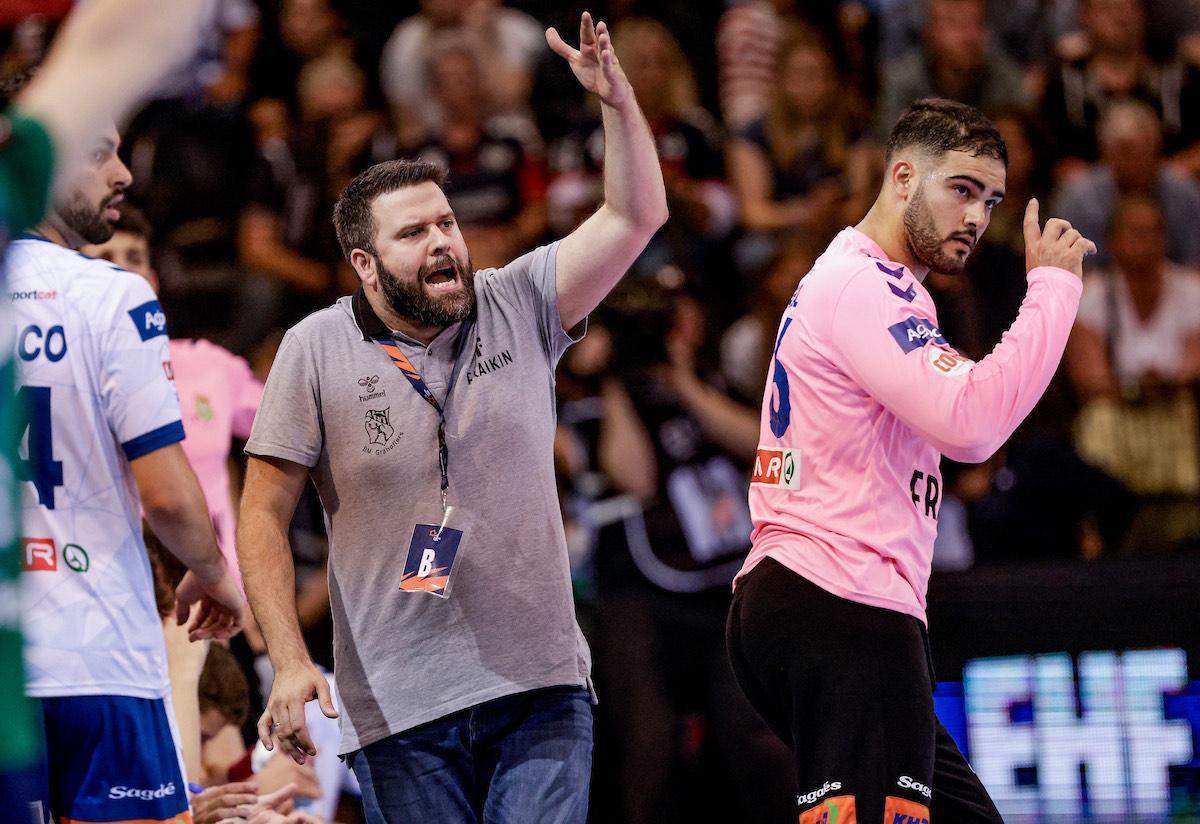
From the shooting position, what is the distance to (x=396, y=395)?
4176 millimetres

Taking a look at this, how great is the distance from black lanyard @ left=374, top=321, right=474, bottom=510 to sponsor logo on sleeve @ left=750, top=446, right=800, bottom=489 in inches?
33.5

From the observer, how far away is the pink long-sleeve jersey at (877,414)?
13.0ft

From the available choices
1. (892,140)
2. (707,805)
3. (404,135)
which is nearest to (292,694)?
(892,140)

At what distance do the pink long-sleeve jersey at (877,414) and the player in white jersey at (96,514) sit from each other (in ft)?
5.08

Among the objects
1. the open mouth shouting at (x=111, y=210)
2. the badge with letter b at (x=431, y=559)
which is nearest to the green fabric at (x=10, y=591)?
the badge with letter b at (x=431, y=559)

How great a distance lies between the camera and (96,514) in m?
3.80

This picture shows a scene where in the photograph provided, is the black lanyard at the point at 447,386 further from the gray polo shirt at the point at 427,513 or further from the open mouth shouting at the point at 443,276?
the open mouth shouting at the point at 443,276

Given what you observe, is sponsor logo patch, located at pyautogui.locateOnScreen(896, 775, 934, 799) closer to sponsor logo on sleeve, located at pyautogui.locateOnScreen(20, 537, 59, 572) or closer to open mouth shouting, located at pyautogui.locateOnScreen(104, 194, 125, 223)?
sponsor logo on sleeve, located at pyautogui.locateOnScreen(20, 537, 59, 572)

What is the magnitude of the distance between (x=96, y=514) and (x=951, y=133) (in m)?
2.41

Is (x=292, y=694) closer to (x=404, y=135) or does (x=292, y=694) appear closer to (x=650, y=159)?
(x=650, y=159)

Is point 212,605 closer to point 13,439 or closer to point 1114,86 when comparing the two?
point 13,439

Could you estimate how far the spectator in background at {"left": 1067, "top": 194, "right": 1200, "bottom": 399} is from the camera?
8.54m

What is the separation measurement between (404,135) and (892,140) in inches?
232

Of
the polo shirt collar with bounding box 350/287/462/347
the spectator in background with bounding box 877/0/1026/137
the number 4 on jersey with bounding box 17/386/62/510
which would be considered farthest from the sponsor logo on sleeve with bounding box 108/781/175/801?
the spectator in background with bounding box 877/0/1026/137
